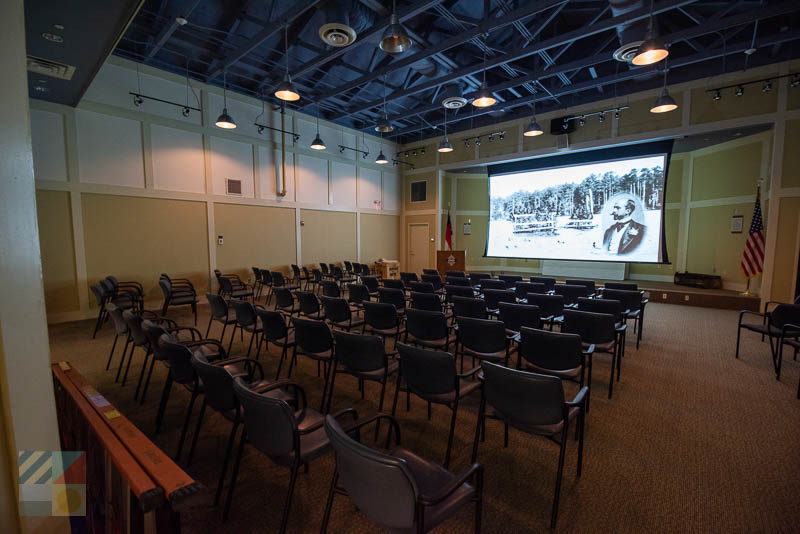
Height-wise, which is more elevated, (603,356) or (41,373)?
(41,373)

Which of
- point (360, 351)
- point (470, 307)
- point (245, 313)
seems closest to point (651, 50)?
point (470, 307)

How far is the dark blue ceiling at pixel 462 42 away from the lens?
543cm

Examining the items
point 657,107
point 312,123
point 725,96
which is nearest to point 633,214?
point 725,96

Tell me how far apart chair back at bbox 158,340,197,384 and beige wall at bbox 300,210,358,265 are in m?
7.74

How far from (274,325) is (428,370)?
1928 mm

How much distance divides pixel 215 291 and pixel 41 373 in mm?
7419

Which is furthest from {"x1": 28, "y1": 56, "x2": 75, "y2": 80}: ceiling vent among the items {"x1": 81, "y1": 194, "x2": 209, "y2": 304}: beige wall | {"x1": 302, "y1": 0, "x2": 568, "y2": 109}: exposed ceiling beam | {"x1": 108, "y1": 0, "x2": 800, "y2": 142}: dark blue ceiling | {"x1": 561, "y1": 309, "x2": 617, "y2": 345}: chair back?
{"x1": 561, "y1": 309, "x2": 617, "y2": 345}: chair back

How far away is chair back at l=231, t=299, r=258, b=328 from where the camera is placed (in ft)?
13.0

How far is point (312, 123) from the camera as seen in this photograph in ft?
33.4

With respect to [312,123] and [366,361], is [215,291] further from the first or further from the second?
[366,361]

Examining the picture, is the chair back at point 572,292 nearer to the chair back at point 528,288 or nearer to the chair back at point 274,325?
the chair back at point 528,288

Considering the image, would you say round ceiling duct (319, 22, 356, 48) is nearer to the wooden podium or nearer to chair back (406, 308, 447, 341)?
chair back (406, 308, 447, 341)

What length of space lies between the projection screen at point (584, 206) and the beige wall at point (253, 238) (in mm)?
6661

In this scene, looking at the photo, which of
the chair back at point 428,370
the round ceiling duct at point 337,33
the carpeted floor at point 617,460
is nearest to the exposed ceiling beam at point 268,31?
the round ceiling duct at point 337,33
